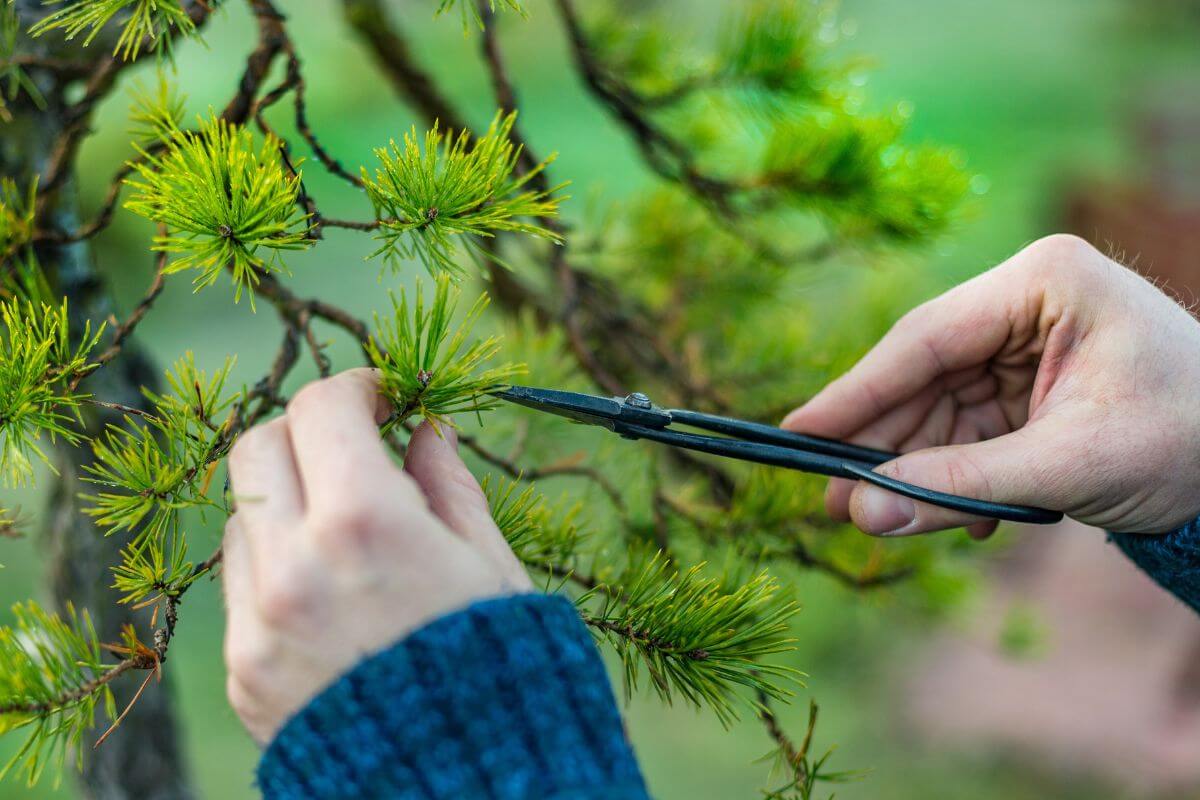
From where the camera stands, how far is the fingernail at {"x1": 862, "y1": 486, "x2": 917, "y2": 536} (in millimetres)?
441

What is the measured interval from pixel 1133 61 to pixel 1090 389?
337 cm

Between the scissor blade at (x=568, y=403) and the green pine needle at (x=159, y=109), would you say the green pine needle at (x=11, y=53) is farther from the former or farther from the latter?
the scissor blade at (x=568, y=403)

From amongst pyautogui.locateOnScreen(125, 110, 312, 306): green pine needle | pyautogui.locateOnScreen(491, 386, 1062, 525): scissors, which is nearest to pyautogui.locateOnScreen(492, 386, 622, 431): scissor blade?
pyautogui.locateOnScreen(491, 386, 1062, 525): scissors

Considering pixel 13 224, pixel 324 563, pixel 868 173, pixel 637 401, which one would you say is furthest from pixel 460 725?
pixel 868 173

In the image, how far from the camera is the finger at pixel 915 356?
48cm

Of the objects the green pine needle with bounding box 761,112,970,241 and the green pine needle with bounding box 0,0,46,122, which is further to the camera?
the green pine needle with bounding box 761,112,970,241

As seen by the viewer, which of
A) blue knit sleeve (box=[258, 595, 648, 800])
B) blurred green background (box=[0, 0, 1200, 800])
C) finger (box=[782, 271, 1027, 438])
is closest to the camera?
blue knit sleeve (box=[258, 595, 648, 800])

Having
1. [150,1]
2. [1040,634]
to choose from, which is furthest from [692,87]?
[1040,634]

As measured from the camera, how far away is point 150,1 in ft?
1.04

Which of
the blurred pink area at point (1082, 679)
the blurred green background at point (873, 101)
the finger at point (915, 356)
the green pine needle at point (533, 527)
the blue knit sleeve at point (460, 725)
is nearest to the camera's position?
the blue knit sleeve at point (460, 725)

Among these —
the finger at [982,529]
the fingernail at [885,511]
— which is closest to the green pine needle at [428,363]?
the fingernail at [885,511]

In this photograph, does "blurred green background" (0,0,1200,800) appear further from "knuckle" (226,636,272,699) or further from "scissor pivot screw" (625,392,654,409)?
"scissor pivot screw" (625,392,654,409)

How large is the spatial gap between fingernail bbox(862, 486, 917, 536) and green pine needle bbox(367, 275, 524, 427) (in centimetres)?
21

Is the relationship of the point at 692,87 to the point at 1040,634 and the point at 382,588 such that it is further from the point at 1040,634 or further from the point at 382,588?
the point at 1040,634
